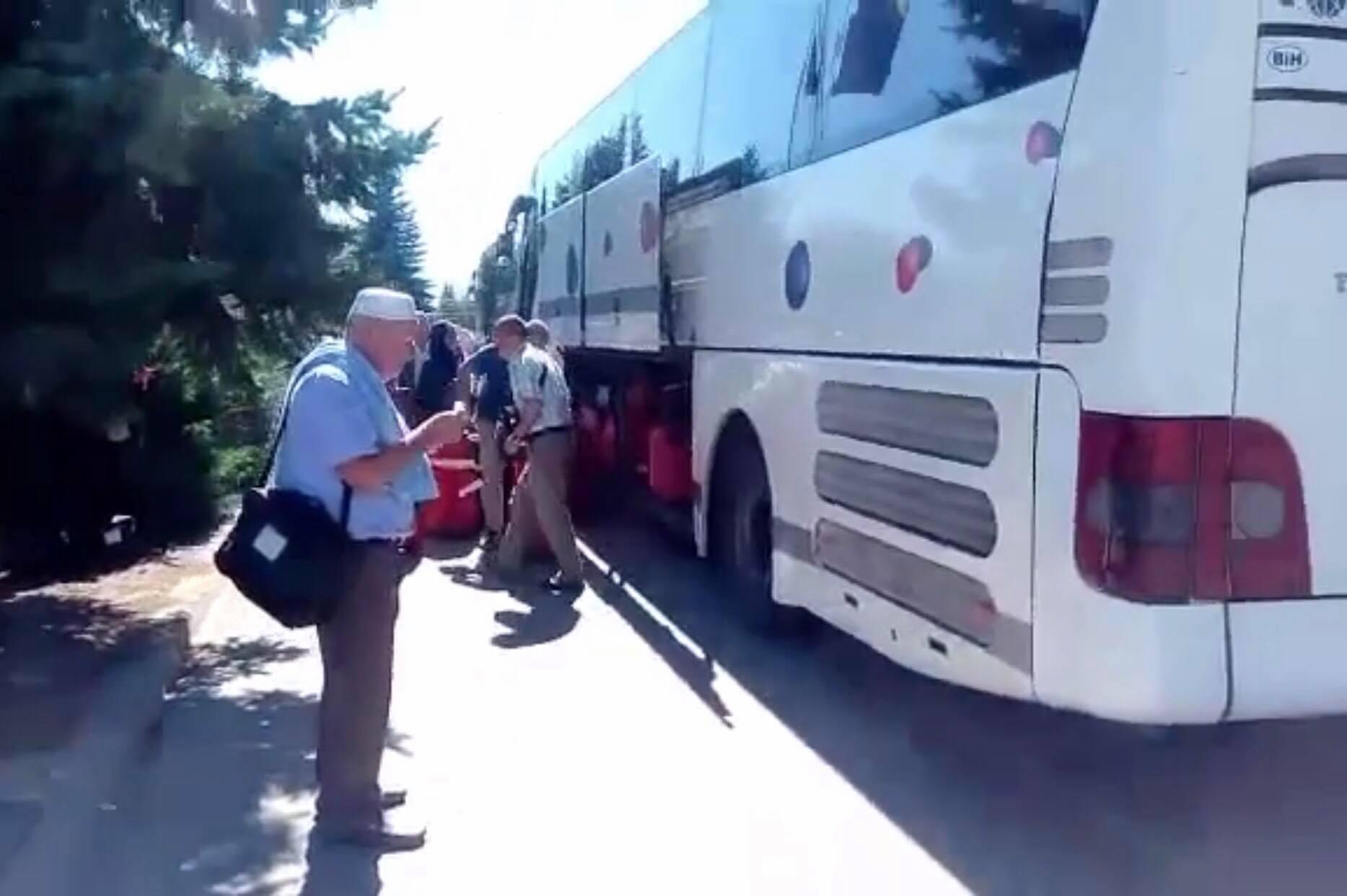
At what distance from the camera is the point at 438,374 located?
52.1 feet

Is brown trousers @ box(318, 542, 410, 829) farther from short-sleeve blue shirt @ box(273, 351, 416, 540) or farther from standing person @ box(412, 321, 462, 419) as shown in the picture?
standing person @ box(412, 321, 462, 419)

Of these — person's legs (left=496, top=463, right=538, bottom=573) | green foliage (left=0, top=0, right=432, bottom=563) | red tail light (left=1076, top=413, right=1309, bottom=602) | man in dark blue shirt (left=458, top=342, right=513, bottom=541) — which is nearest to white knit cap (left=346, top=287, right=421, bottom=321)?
green foliage (left=0, top=0, right=432, bottom=563)

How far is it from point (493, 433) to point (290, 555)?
22.8 feet

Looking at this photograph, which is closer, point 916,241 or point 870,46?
point 916,241

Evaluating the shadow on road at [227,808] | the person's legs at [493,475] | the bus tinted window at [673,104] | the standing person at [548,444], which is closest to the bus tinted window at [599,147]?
the bus tinted window at [673,104]

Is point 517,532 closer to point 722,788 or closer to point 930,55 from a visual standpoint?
point 722,788

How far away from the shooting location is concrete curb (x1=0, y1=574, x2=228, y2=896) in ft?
16.5

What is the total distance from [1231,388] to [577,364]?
11.9 metres

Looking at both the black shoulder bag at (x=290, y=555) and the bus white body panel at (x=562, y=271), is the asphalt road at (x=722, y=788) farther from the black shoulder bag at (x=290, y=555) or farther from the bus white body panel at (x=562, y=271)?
the bus white body panel at (x=562, y=271)

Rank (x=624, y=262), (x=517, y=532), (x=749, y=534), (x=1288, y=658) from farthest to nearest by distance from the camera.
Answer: (x=624, y=262) → (x=517, y=532) → (x=749, y=534) → (x=1288, y=658)

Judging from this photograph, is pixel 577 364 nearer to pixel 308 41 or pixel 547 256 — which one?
pixel 547 256

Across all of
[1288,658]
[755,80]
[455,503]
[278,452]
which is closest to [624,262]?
[455,503]

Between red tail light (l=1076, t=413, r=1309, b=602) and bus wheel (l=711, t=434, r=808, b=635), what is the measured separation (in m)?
3.34

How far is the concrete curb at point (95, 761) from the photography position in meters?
5.04
